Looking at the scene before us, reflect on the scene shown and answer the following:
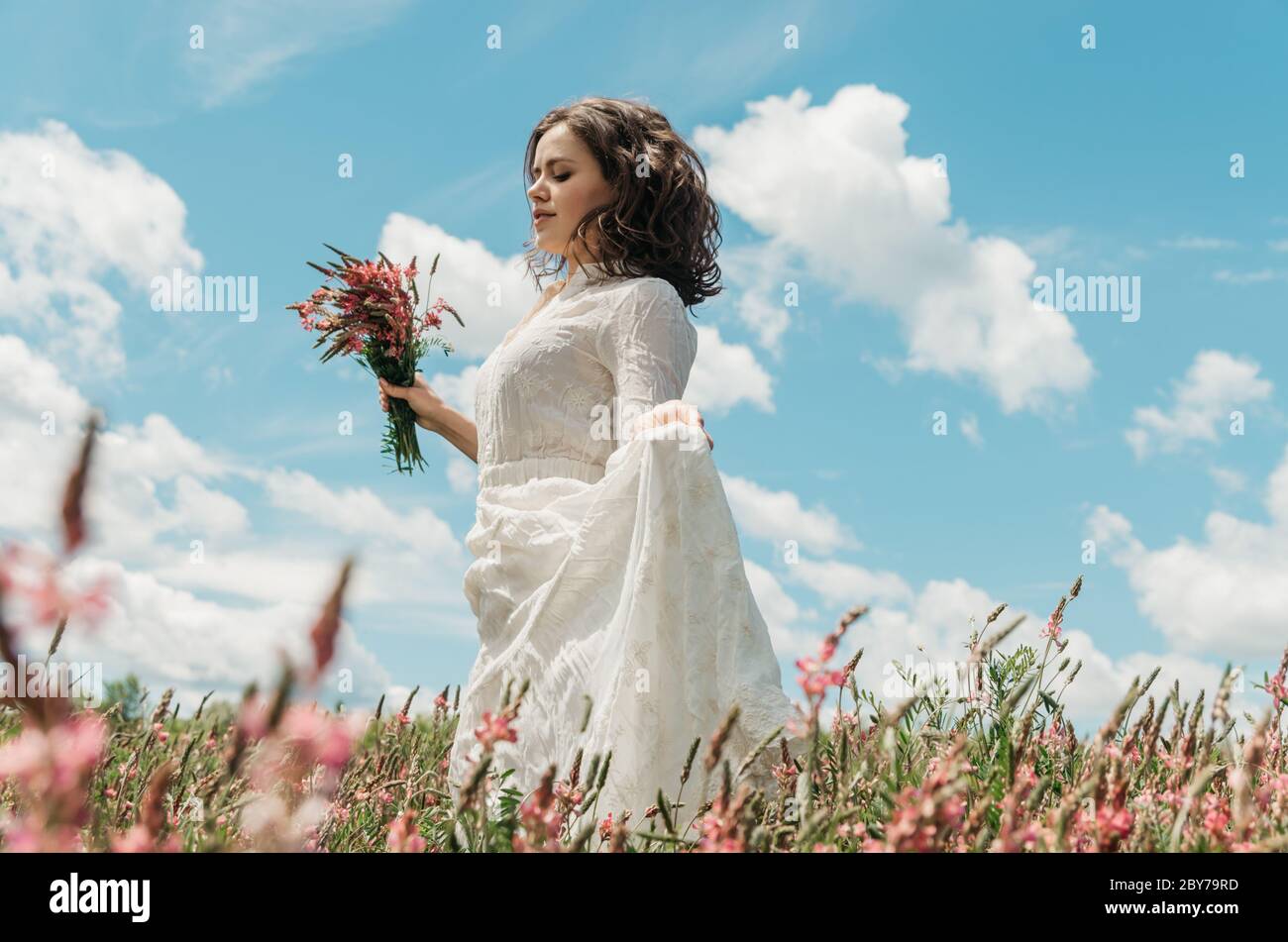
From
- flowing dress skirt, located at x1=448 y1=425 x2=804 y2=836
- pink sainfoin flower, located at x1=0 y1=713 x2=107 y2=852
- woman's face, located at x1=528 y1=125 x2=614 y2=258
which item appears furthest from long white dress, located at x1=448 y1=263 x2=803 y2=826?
pink sainfoin flower, located at x1=0 y1=713 x2=107 y2=852

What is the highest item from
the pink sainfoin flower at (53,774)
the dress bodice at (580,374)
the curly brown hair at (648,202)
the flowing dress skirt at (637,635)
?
the curly brown hair at (648,202)

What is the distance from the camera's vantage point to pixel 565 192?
4.12 m

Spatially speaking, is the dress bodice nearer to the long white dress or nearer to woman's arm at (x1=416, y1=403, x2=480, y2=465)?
the long white dress

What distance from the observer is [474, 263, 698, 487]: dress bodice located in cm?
363

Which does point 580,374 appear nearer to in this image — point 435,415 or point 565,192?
point 565,192

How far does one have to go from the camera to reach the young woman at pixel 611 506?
2.97m

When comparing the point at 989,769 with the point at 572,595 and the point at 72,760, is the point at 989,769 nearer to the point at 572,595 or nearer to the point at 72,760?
the point at 572,595

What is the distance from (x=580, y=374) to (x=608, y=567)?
818 mm

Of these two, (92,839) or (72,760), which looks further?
(92,839)

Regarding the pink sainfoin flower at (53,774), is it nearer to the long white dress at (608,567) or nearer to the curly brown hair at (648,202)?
the long white dress at (608,567)

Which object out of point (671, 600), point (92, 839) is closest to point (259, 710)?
point (92, 839)

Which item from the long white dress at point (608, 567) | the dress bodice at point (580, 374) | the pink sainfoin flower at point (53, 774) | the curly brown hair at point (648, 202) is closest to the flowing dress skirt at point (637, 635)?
the long white dress at point (608, 567)
